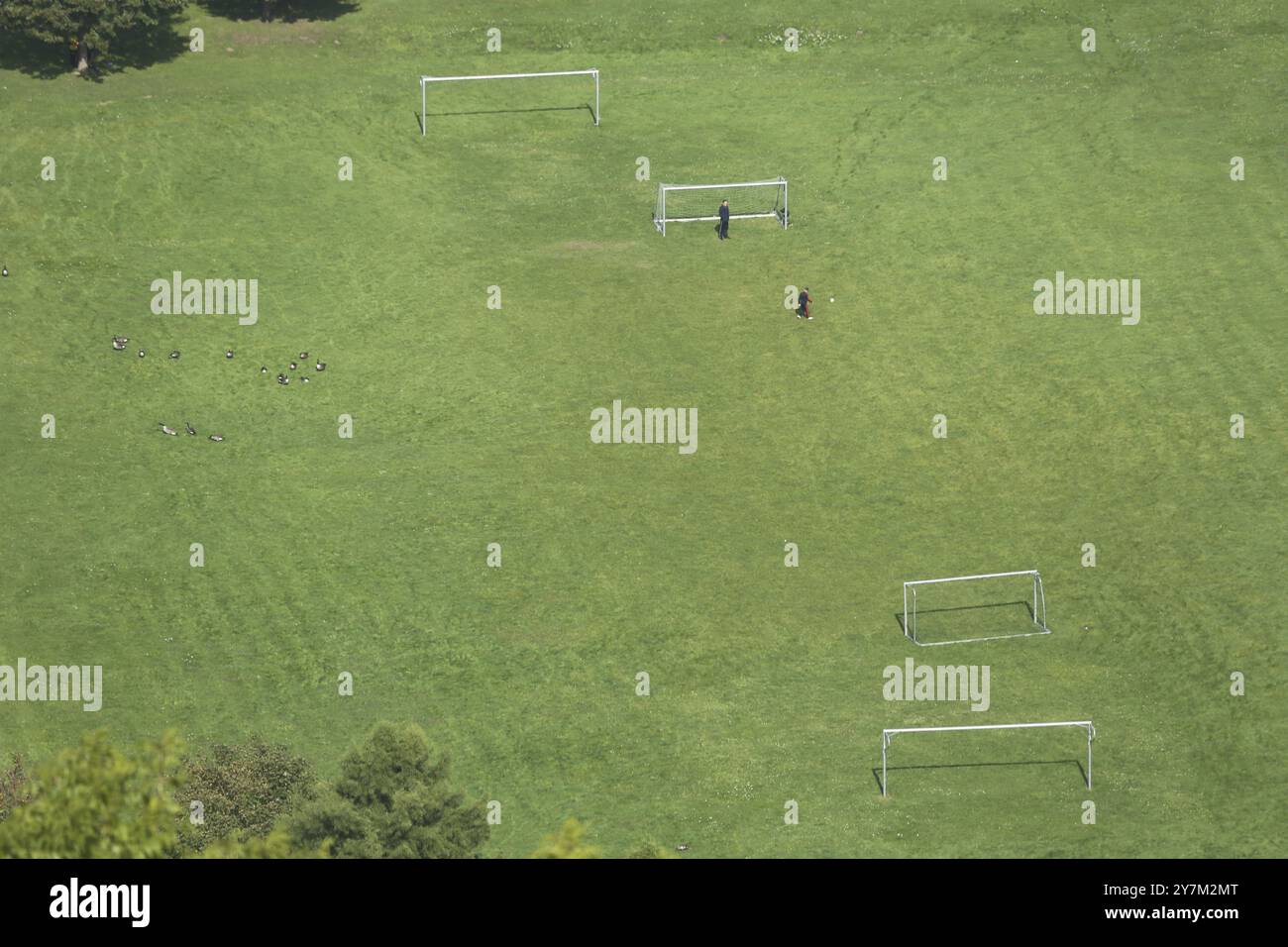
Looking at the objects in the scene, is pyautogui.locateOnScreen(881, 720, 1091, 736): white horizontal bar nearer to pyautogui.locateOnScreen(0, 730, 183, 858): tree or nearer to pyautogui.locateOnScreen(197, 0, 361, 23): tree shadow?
pyautogui.locateOnScreen(0, 730, 183, 858): tree

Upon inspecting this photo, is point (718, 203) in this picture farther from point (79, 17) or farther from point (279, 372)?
point (79, 17)

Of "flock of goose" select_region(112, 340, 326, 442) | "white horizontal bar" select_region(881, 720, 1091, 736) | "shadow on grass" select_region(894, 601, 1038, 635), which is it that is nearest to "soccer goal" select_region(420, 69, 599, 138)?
"flock of goose" select_region(112, 340, 326, 442)

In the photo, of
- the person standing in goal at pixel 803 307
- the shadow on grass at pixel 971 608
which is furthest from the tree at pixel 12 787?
the person standing in goal at pixel 803 307

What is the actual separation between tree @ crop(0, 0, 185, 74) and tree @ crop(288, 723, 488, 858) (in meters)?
39.3

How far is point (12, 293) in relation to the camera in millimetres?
68500

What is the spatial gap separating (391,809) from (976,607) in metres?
19.4

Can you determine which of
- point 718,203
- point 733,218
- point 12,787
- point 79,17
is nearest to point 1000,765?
point 12,787

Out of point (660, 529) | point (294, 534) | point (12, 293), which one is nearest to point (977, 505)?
point (660, 529)

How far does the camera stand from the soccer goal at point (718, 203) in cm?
7231

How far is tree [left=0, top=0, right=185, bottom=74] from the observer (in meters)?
74.6

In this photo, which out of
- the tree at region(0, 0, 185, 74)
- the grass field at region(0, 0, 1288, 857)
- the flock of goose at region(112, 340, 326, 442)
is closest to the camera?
the grass field at region(0, 0, 1288, 857)

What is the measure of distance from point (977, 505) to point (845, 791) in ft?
44.0

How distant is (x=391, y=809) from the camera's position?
4478 centimetres
